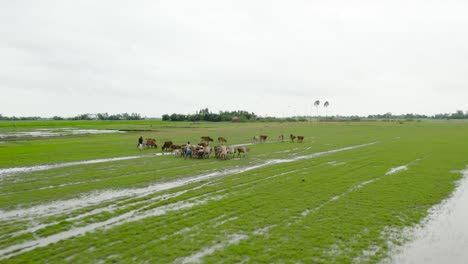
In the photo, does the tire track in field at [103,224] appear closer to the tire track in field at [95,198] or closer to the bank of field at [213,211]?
the bank of field at [213,211]

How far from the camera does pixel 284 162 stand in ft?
84.4

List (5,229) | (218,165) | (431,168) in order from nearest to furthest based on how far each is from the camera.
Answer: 1. (5,229)
2. (431,168)
3. (218,165)

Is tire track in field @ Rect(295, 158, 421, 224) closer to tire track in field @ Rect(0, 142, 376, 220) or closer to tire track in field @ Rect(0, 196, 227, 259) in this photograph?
tire track in field @ Rect(0, 196, 227, 259)

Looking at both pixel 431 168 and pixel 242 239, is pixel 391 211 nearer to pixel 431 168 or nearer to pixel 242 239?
pixel 242 239

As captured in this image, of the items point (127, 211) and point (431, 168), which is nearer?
point (127, 211)

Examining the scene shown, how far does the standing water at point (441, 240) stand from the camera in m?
8.62

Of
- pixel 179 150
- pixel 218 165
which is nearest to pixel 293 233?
pixel 218 165

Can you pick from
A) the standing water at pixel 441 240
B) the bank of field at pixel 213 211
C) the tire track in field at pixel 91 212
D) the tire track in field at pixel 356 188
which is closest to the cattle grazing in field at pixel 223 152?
the bank of field at pixel 213 211

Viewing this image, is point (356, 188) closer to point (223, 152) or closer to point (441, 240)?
point (441, 240)

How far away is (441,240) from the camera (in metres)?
9.87

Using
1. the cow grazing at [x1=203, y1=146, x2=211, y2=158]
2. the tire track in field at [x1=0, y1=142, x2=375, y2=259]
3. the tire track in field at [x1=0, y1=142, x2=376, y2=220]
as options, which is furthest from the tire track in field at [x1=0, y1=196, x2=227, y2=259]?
the cow grazing at [x1=203, y1=146, x2=211, y2=158]

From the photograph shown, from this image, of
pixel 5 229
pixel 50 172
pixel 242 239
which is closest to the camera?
pixel 242 239

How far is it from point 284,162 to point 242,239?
16546mm

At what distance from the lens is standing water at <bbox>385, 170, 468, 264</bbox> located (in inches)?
340
